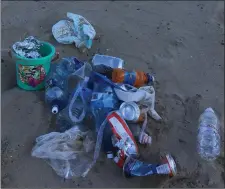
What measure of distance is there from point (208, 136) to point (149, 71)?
86cm

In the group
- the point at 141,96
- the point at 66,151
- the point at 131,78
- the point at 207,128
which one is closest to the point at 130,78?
the point at 131,78

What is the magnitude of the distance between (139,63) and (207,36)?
104 centimetres

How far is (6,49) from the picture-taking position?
359cm

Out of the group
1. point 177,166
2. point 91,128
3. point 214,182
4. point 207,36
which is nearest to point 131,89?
point 91,128

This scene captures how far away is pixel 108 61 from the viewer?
3.43 m

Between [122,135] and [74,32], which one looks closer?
[122,135]

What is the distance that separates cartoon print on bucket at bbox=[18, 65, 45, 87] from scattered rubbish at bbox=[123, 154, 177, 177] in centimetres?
99

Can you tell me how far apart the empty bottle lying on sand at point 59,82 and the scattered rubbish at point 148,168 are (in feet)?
2.30

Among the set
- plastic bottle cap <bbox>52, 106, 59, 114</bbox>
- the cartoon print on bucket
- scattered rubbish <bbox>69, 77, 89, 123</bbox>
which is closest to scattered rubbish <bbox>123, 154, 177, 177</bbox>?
scattered rubbish <bbox>69, 77, 89, 123</bbox>

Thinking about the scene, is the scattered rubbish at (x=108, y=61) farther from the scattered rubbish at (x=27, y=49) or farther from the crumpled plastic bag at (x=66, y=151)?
the crumpled plastic bag at (x=66, y=151)

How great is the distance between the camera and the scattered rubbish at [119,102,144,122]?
2.88 m

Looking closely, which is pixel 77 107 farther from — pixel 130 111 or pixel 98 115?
pixel 130 111

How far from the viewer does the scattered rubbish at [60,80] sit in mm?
3023

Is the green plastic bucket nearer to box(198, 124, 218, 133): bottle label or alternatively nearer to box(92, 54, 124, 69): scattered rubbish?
box(92, 54, 124, 69): scattered rubbish
